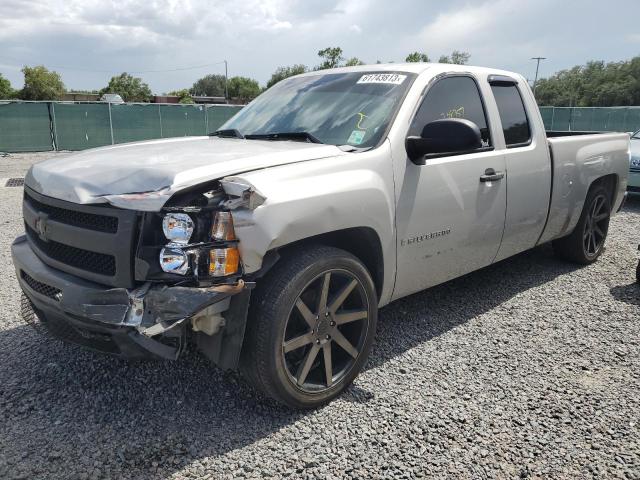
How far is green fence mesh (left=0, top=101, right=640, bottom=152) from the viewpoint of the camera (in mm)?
17938

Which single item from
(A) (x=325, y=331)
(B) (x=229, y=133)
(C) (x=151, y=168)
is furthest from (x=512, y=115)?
(C) (x=151, y=168)

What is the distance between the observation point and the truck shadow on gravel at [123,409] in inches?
96.2

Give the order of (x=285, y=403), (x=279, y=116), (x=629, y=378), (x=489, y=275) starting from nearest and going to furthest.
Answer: (x=285, y=403) → (x=629, y=378) → (x=279, y=116) → (x=489, y=275)

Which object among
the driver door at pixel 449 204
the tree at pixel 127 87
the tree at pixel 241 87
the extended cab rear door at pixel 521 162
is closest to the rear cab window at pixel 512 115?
the extended cab rear door at pixel 521 162

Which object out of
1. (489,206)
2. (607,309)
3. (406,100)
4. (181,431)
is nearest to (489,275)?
(607,309)

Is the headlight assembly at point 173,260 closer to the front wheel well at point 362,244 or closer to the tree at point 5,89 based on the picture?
the front wheel well at point 362,244

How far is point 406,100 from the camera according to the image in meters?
3.28

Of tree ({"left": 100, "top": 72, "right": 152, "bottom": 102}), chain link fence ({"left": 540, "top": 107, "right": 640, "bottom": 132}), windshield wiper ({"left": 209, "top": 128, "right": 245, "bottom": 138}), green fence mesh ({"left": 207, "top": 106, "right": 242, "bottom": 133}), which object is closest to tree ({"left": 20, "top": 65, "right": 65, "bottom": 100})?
tree ({"left": 100, "top": 72, "right": 152, "bottom": 102})

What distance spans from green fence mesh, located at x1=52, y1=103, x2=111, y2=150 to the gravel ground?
17014 millimetres

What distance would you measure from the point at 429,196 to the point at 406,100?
2.07 ft

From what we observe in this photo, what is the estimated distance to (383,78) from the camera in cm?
351

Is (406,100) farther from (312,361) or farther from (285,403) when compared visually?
(285,403)

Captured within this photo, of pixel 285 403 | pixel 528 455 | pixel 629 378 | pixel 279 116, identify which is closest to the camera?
pixel 528 455

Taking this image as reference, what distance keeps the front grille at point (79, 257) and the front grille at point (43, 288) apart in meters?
0.14
